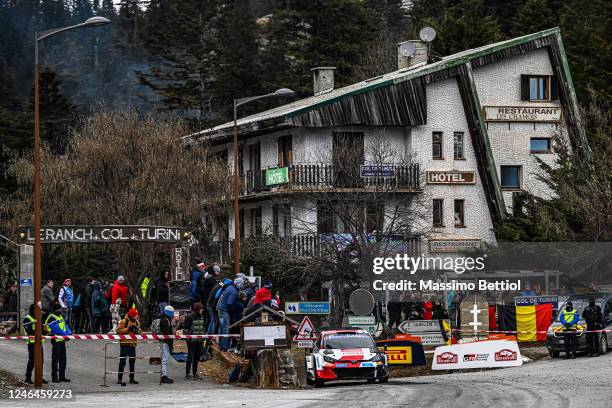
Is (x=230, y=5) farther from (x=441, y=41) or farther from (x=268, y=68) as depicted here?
(x=441, y=41)

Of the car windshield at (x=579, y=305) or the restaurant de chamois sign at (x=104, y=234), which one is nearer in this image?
the car windshield at (x=579, y=305)

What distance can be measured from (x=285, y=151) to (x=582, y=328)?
80.7 feet

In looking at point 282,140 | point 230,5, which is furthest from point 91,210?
point 230,5

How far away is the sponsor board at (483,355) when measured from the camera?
34.4m

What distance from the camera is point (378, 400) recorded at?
22.9 metres

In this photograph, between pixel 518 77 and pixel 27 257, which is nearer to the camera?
pixel 27 257

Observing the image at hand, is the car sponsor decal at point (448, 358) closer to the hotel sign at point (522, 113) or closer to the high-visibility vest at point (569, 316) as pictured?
the high-visibility vest at point (569, 316)

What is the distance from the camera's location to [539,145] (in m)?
59.5

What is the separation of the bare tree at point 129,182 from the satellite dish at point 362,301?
18.2 meters

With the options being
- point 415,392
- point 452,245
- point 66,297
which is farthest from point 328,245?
point 415,392

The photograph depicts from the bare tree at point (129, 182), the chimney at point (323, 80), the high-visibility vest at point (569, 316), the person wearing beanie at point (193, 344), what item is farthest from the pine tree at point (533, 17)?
the person wearing beanie at point (193, 344)

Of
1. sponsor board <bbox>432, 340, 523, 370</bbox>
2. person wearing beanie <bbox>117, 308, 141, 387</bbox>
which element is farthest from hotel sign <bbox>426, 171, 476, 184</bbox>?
person wearing beanie <bbox>117, 308, 141, 387</bbox>

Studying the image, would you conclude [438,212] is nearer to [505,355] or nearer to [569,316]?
[569,316]

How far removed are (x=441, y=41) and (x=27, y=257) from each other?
46.7 m
